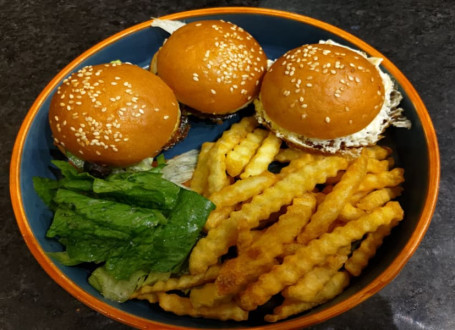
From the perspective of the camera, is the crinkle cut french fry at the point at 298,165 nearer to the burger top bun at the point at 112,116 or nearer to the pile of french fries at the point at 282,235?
the pile of french fries at the point at 282,235

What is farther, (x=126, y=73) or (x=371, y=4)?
(x=371, y=4)

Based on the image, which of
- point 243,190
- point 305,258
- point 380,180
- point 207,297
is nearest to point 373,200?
point 380,180

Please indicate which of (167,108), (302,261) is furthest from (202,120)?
(302,261)

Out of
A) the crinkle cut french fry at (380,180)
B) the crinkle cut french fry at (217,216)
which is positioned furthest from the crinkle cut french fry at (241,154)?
the crinkle cut french fry at (380,180)

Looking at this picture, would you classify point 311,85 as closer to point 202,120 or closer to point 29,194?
point 202,120

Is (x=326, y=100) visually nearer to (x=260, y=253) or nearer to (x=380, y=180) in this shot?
(x=380, y=180)

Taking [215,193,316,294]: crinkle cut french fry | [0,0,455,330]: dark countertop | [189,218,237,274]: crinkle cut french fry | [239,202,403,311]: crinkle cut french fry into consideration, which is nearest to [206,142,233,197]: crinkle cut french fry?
[189,218,237,274]: crinkle cut french fry
